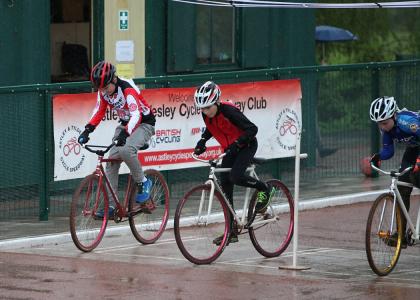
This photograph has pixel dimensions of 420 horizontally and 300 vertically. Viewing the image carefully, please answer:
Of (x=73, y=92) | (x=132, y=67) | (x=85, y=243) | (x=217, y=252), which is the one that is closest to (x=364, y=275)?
(x=217, y=252)

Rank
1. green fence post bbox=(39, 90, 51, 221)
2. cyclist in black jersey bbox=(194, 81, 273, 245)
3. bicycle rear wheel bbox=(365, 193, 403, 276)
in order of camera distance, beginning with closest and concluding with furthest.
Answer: bicycle rear wheel bbox=(365, 193, 403, 276), cyclist in black jersey bbox=(194, 81, 273, 245), green fence post bbox=(39, 90, 51, 221)

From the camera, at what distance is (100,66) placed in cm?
1353

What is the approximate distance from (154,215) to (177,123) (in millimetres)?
2116

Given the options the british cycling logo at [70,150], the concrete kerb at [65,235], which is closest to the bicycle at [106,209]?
the concrete kerb at [65,235]

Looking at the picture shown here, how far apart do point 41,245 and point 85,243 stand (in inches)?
25.2

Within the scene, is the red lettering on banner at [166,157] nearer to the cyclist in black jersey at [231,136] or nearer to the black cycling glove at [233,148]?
the cyclist in black jersey at [231,136]

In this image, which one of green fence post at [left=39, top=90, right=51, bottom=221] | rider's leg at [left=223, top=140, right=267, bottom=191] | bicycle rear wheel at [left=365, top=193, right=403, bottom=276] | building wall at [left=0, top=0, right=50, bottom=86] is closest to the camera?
bicycle rear wheel at [left=365, top=193, right=403, bottom=276]

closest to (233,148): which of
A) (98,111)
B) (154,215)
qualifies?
(98,111)

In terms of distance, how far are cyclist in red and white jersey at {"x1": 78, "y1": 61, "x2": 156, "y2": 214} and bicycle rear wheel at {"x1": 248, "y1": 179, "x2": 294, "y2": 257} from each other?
141 cm

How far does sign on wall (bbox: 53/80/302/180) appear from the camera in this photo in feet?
49.9

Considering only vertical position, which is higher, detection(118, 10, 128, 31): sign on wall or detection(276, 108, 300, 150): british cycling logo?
detection(118, 10, 128, 31): sign on wall

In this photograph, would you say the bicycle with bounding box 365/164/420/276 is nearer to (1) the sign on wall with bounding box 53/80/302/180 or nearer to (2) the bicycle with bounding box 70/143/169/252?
(2) the bicycle with bounding box 70/143/169/252

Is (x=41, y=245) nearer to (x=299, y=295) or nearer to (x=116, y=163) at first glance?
(x=116, y=163)

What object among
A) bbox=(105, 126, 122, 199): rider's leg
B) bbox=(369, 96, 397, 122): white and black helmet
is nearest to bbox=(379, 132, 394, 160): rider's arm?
bbox=(369, 96, 397, 122): white and black helmet
